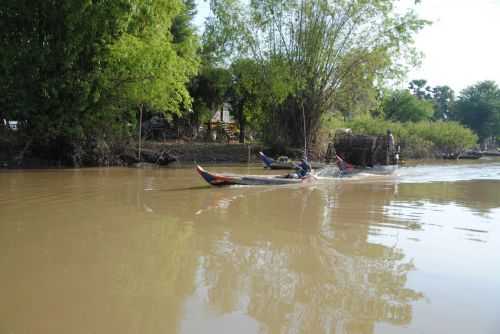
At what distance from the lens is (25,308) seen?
12.9 feet

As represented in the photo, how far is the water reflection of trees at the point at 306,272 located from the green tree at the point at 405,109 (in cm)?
4800

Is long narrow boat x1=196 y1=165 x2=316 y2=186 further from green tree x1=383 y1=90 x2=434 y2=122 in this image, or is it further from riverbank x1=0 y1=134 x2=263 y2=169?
green tree x1=383 y1=90 x2=434 y2=122

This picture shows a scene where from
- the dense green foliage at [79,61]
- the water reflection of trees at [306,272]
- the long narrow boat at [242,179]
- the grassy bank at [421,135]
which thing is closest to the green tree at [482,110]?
the grassy bank at [421,135]

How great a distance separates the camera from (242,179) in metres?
13.0

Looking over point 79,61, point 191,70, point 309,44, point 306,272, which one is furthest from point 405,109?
point 306,272

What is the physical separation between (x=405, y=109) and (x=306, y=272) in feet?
172

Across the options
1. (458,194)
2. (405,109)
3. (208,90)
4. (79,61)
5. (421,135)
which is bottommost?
(458,194)

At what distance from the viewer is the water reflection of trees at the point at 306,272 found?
12.9ft

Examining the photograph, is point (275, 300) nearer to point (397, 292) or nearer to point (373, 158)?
point (397, 292)

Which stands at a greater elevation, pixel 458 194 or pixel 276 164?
pixel 276 164

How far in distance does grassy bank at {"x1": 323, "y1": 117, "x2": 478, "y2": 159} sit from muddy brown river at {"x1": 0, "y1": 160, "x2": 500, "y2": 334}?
22.6m

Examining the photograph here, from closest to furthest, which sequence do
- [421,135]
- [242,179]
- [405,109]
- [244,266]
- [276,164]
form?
[244,266], [242,179], [276,164], [421,135], [405,109]

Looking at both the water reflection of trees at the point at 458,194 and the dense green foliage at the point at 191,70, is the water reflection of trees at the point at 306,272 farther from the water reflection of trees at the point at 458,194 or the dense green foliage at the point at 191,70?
the dense green foliage at the point at 191,70

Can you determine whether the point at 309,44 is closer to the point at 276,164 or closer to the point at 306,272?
the point at 276,164
